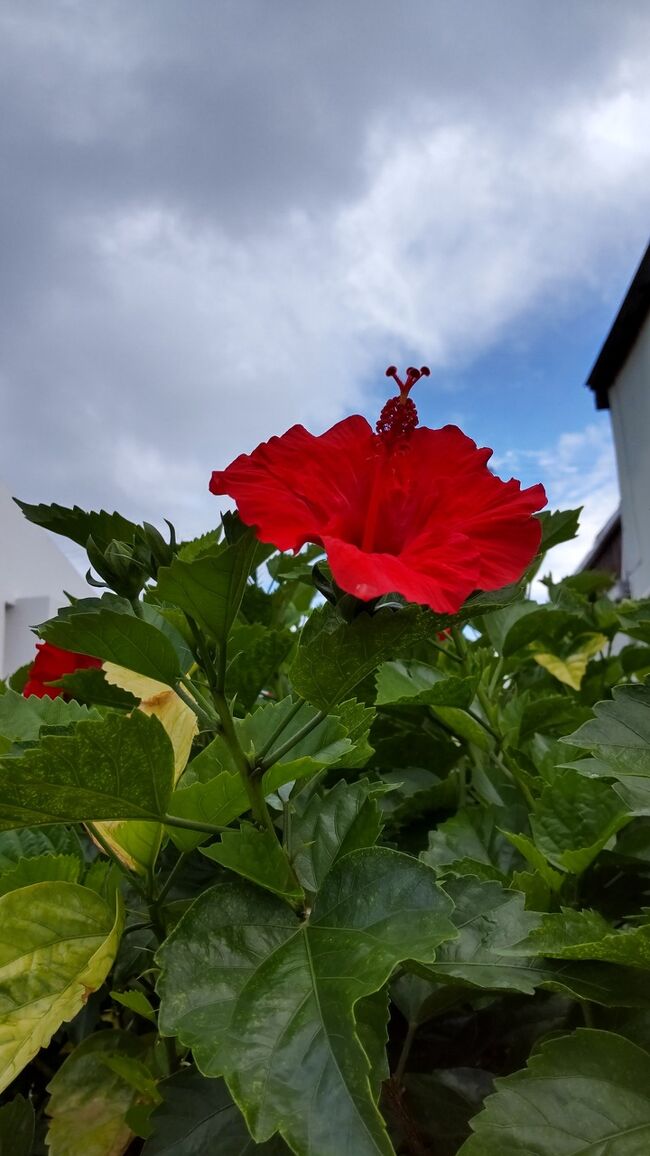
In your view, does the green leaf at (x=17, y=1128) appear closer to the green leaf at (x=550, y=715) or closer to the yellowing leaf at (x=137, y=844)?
the yellowing leaf at (x=137, y=844)

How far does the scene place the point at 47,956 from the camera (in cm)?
44

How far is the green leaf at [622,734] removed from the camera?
46 centimetres

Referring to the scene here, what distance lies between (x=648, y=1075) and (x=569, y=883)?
0.15m

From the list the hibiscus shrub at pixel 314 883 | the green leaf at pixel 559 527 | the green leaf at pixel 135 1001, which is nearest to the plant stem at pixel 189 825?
the hibiscus shrub at pixel 314 883

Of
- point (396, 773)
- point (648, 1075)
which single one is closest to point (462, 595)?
point (648, 1075)

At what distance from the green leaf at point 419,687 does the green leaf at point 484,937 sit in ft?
0.60

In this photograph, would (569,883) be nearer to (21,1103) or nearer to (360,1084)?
(360,1084)

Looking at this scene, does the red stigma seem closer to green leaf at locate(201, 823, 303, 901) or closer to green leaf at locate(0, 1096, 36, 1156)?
green leaf at locate(201, 823, 303, 901)

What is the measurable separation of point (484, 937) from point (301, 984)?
4.0 inches

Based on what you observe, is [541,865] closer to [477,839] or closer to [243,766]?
[477,839]

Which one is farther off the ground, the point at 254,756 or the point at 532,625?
the point at 532,625

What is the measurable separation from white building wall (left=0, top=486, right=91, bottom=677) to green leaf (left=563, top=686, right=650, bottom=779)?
11.4 ft

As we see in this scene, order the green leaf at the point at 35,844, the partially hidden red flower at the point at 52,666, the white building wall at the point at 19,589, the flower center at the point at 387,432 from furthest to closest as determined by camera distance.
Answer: the white building wall at the point at 19,589, the partially hidden red flower at the point at 52,666, the green leaf at the point at 35,844, the flower center at the point at 387,432

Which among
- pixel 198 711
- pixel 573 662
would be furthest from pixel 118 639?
pixel 573 662
